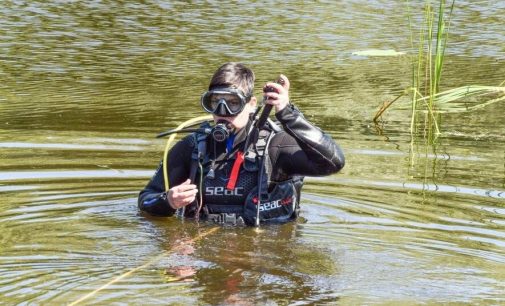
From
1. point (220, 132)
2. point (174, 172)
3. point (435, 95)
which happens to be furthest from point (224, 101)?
point (435, 95)

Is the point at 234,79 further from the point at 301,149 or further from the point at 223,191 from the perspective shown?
the point at 223,191

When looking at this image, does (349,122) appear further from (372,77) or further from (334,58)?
(334,58)

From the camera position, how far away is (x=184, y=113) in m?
9.27

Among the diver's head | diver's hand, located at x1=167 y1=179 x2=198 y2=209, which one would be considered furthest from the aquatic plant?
diver's hand, located at x1=167 y1=179 x2=198 y2=209

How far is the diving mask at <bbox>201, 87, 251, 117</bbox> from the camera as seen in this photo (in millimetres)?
5512

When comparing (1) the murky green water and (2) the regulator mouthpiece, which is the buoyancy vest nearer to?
(1) the murky green water

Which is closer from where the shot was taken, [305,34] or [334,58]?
[334,58]

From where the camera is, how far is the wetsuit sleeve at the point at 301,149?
17.9ft

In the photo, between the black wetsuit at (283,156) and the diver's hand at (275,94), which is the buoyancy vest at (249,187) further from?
the diver's hand at (275,94)

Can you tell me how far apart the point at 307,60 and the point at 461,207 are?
5.80m

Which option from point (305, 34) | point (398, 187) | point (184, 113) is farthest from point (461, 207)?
point (305, 34)

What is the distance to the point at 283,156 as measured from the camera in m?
5.76

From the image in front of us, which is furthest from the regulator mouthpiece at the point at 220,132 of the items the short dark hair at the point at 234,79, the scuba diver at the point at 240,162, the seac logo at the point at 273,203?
the seac logo at the point at 273,203

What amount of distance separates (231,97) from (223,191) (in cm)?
55
